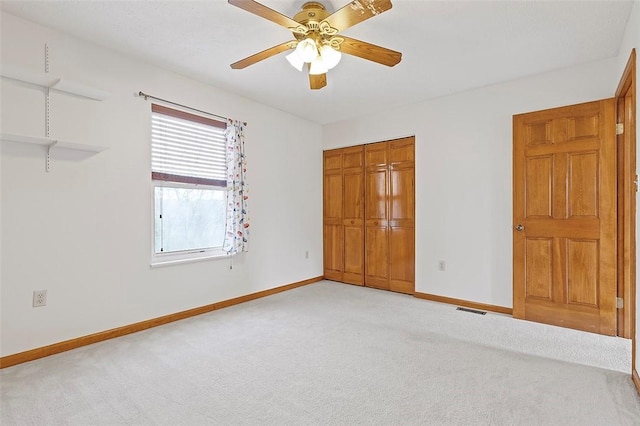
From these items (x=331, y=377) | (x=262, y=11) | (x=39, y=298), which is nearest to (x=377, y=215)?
(x=331, y=377)

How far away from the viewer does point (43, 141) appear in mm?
2359

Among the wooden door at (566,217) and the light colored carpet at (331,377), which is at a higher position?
the wooden door at (566,217)

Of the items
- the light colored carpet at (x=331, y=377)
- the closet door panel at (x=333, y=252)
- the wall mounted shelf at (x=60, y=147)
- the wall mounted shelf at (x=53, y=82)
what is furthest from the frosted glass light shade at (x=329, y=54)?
the closet door panel at (x=333, y=252)

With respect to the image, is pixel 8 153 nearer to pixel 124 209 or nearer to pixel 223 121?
pixel 124 209

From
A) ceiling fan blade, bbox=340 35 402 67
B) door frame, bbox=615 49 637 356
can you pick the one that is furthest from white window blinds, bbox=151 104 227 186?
door frame, bbox=615 49 637 356

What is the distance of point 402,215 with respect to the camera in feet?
14.4

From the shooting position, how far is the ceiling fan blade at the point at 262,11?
1756 millimetres

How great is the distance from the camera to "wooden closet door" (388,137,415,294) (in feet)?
14.0

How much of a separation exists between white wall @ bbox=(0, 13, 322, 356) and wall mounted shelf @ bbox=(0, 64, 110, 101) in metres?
0.09

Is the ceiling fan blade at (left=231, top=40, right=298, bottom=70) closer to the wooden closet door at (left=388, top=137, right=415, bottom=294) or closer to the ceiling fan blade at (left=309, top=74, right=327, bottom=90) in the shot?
the ceiling fan blade at (left=309, top=74, right=327, bottom=90)

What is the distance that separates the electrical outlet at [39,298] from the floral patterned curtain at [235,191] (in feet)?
5.33

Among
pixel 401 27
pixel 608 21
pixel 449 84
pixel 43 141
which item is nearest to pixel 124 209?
pixel 43 141

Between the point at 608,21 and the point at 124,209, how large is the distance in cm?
412

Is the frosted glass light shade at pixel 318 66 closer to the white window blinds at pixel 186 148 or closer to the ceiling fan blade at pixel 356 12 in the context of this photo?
the ceiling fan blade at pixel 356 12
